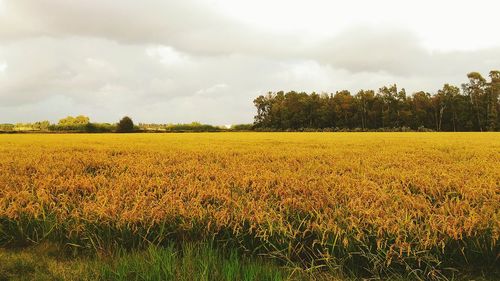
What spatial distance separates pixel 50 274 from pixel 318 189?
11.3 ft

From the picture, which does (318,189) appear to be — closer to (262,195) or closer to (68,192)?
(262,195)

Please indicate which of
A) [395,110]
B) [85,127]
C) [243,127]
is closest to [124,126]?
[85,127]

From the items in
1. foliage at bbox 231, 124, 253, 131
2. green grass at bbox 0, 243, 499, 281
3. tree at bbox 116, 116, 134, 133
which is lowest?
green grass at bbox 0, 243, 499, 281

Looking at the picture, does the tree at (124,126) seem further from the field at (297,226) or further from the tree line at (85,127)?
the field at (297,226)

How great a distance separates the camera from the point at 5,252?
12.0 ft

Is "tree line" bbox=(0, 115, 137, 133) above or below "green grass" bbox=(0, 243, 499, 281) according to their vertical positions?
above

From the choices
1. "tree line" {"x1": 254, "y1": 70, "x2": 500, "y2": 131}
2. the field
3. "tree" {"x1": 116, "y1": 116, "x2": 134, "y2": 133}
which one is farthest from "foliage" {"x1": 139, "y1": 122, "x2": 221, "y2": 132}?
the field

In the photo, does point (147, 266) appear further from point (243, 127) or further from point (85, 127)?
point (243, 127)

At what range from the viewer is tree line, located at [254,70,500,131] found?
8175 cm

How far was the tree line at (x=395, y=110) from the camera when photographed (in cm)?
8175

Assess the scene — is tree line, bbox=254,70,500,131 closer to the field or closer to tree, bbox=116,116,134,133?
tree, bbox=116,116,134,133

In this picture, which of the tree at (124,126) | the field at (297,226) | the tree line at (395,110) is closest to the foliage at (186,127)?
the tree at (124,126)

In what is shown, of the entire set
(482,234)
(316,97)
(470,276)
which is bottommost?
(470,276)

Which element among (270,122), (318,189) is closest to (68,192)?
(318,189)
